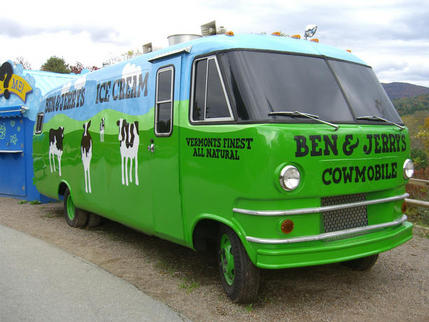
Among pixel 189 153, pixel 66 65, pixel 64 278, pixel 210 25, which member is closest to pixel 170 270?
pixel 64 278

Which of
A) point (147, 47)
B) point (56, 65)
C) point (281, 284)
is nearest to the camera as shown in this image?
point (281, 284)

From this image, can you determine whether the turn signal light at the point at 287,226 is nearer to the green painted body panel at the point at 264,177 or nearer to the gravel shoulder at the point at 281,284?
the green painted body panel at the point at 264,177

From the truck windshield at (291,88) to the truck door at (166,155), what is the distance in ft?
2.95

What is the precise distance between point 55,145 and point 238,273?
5526 mm

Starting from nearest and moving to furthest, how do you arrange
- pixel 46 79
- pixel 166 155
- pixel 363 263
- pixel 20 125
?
1. pixel 166 155
2. pixel 363 263
3. pixel 20 125
4. pixel 46 79

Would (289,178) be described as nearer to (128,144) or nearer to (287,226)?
(287,226)

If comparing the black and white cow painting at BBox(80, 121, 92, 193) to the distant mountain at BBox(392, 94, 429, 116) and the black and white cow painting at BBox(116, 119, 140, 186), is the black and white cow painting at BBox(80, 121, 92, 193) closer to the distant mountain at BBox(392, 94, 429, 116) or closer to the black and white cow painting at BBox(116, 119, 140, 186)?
the black and white cow painting at BBox(116, 119, 140, 186)

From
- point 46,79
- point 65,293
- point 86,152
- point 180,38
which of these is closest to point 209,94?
point 180,38

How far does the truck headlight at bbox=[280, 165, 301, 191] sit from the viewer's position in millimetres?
3947

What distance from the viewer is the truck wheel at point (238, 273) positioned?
4.32 meters

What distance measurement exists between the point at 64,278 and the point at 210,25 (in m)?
3.39

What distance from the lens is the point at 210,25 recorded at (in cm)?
534

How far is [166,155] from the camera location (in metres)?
5.23

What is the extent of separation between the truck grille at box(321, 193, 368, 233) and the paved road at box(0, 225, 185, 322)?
168 centimetres
